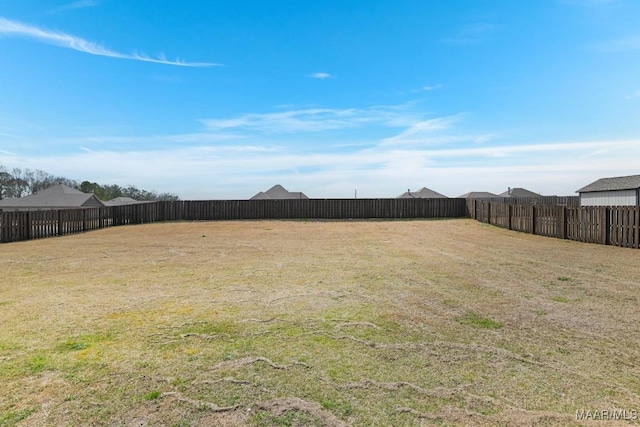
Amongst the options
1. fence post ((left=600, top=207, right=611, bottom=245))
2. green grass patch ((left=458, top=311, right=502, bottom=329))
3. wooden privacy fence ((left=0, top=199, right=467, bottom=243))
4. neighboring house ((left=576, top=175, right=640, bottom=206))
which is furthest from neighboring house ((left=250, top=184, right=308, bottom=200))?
green grass patch ((left=458, top=311, right=502, bottom=329))

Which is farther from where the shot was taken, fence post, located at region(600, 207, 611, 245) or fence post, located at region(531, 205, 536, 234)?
fence post, located at region(531, 205, 536, 234)

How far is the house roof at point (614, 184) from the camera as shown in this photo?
24.3m

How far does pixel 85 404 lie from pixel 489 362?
10.6 ft

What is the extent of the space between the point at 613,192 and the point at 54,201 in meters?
54.1

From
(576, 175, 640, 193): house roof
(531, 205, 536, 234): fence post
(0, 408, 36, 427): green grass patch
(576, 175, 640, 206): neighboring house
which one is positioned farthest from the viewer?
(576, 175, 640, 193): house roof

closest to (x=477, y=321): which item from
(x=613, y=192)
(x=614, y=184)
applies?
(x=613, y=192)

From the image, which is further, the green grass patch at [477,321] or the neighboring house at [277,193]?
the neighboring house at [277,193]

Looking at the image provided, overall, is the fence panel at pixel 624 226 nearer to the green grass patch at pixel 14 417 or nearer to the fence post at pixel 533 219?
the fence post at pixel 533 219

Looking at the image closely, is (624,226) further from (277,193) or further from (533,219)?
(277,193)

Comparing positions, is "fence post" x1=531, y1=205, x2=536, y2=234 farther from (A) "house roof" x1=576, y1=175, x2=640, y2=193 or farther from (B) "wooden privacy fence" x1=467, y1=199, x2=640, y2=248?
(A) "house roof" x1=576, y1=175, x2=640, y2=193

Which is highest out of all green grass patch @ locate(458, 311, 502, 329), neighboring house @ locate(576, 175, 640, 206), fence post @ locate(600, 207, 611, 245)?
neighboring house @ locate(576, 175, 640, 206)

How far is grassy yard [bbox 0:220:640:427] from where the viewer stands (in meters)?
2.38

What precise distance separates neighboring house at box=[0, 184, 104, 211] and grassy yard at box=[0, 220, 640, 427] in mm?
39308

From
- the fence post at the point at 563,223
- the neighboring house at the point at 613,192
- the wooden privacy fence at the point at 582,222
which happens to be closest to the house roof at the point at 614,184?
the neighboring house at the point at 613,192
